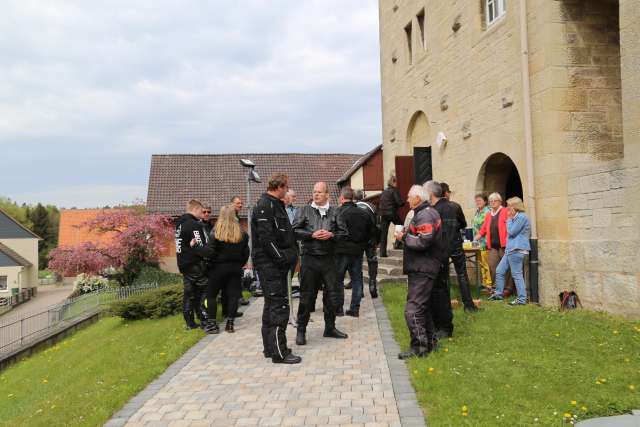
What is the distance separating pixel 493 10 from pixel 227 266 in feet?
25.4

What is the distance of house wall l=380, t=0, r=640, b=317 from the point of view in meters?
7.53

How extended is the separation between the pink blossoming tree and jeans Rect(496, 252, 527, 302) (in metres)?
21.5

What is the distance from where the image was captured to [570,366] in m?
5.43

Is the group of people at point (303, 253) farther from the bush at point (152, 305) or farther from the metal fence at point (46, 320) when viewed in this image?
the metal fence at point (46, 320)

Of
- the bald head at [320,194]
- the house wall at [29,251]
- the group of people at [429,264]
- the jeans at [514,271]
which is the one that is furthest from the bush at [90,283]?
the group of people at [429,264]

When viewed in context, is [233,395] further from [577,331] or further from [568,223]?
[568,223]

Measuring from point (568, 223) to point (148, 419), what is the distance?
696 centimetres

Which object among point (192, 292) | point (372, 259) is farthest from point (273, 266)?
point (372, 259)

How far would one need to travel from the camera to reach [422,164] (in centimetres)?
1429

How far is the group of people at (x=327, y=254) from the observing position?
6.06 metres

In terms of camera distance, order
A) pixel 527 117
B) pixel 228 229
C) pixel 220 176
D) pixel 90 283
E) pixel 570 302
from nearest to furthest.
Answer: pixel 228 229 → pixel 570 302 → pixel 527 117 → pixel 90 283 → pixel 220 176

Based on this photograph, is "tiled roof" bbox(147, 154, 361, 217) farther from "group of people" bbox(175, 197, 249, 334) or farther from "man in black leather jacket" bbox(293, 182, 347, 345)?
"man in black leather jacket" bbox(293, 182, 347, 345)

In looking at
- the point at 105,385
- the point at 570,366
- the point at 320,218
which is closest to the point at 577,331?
the point at 570,366

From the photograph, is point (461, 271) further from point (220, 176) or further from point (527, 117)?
point (220, 176)
